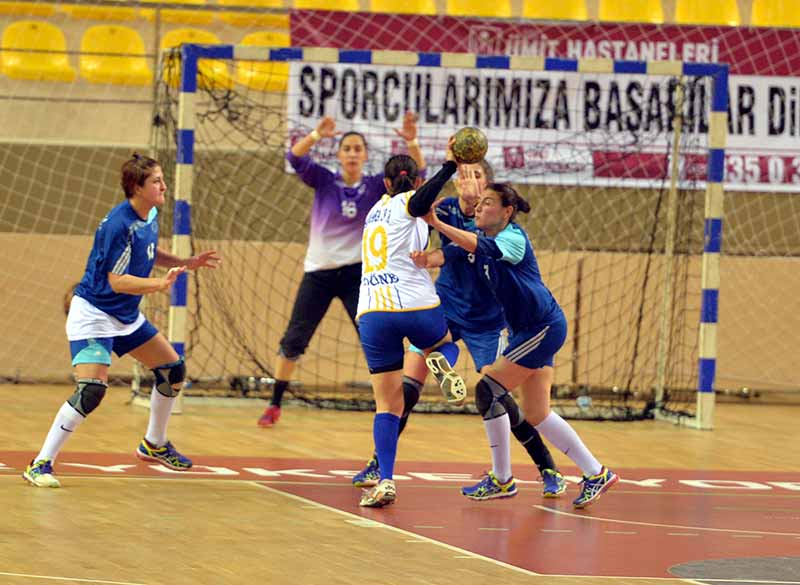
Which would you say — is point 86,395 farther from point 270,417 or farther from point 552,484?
point 270,417

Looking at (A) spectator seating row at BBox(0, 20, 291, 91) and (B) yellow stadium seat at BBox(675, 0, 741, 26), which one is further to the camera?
(B) yellow stadium seat at BBox(675, 0, 741, 26)

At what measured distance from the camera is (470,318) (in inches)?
339

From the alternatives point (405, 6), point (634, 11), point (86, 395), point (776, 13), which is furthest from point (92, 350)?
point (776, 13)

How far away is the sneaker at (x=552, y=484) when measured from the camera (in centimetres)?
851

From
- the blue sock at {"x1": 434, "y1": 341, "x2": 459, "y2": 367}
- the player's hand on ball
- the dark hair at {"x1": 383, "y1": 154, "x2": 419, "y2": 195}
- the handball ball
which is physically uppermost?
the player's hand on ball

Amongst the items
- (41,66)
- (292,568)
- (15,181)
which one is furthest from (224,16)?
(292,568)

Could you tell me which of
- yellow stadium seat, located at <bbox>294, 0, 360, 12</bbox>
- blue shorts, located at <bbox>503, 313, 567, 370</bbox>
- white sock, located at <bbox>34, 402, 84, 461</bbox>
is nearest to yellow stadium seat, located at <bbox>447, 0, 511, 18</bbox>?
yellow stadium seat, located at <bbox>294, 0, 360, 12</bbox>

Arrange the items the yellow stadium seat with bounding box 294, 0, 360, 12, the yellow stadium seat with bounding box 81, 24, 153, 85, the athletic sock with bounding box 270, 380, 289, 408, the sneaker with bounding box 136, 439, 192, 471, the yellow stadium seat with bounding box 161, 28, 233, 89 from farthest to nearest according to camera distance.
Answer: the yellow stadium seat with bounding box 294, 0, 360, 12 → the yellow stadium seat with bounding box 81, 24, 153, 85 → the yellow stadium seat with bounding box 161, 28, 233, 89 → the athletic sock with bounding box 270, 380, 289, 408 → the sneaker with bounding box 136, 439, 192, 471

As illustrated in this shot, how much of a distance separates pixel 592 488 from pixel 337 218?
4.08 m

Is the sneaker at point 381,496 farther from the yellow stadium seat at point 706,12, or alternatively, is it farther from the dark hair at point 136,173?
the yellow stadium seat at point 706,12

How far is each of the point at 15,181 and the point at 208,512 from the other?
7398 mm

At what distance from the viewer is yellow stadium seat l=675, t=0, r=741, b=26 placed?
16.3 metres

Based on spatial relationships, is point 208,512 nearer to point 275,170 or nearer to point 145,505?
point 145,505

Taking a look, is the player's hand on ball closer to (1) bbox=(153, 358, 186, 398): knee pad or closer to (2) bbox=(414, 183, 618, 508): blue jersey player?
(1) bbox=(153, 358, 186, 398): knee pad
